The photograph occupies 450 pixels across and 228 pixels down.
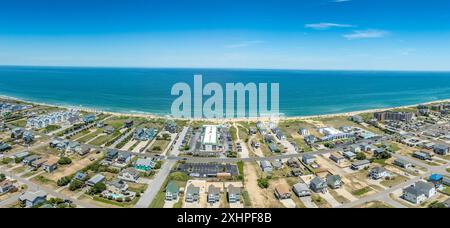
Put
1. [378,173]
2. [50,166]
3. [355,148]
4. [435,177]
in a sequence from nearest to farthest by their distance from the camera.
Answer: [435,177]
[378,173]
[50,166]
[355,148]

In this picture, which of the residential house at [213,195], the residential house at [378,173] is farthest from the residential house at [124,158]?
the residential house at [378,173]

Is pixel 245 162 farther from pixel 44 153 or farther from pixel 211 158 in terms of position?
pixel 44 153

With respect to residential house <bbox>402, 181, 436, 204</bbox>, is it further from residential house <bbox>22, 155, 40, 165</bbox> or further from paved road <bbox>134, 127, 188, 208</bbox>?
residential house <bbox>22, 155, 40, 165</bbox>

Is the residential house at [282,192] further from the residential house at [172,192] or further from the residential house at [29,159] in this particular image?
the residential house at [29,159]

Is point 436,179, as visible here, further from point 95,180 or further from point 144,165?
point 95,180

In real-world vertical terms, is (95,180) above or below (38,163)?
below

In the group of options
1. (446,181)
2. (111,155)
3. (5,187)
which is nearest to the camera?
(5,187)

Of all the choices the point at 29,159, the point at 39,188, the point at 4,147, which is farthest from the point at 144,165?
the point at 4,147
